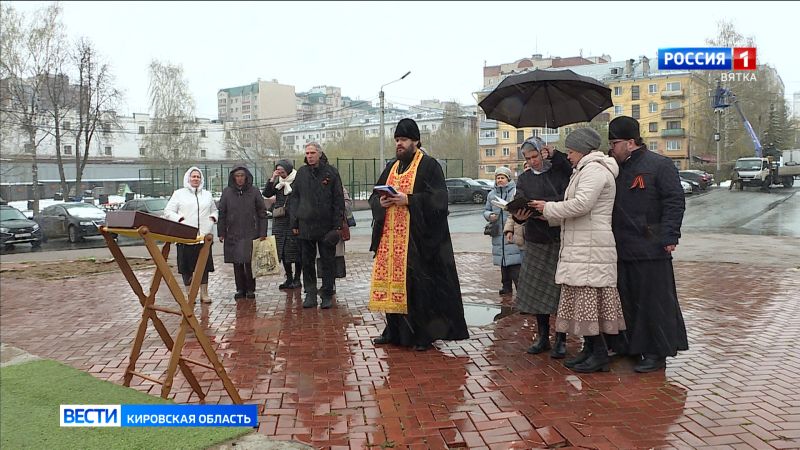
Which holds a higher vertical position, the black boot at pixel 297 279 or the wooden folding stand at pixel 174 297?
the wooden folding stand at pixel 174 297

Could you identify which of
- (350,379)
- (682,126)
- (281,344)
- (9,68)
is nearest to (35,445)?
(350,379)

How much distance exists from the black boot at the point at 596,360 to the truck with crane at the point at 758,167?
3941 centimetres

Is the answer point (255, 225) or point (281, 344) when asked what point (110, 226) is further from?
point (255, 225)

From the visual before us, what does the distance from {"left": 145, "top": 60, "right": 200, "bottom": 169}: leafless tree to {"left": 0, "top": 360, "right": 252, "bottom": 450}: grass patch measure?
48614mm

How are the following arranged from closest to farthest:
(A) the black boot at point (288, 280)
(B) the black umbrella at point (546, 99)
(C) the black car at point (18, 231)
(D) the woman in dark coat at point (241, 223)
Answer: (B) the black umbrella at point (546, 99)
(D) the woman in dark coat at point (241, 223)
(A) the black boot at point (288, 280)
(C) the black car at point (18, 231)

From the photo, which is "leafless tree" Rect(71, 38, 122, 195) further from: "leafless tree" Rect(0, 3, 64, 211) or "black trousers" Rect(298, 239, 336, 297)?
"black trousers" Rect(298, 239, 336, 297)

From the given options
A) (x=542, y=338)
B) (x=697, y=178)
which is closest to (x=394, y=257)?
(x=542, y=338)

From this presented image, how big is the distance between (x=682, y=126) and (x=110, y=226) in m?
66.4

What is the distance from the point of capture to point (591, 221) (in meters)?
4.59

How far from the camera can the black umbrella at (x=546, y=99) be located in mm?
5914

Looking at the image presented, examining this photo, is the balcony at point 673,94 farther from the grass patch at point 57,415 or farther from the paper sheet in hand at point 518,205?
the grass patch at point 57,415

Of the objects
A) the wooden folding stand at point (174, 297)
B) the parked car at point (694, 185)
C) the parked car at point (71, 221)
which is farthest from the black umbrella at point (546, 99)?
the parked car at point (694, 185)

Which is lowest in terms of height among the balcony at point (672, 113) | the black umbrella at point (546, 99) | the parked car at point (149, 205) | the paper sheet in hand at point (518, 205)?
the parked car at point (149, 205)

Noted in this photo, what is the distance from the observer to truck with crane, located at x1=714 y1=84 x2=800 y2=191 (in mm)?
39031
